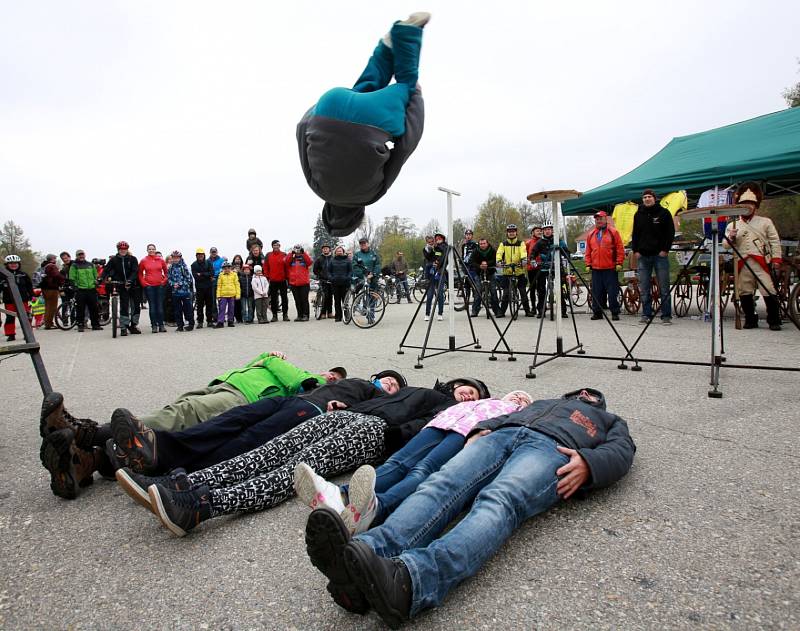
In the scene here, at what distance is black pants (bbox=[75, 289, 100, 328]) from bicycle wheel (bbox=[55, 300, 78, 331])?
3.91 feet

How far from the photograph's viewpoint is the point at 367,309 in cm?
1156

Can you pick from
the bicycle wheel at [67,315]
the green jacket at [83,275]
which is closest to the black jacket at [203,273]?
the green jacket at [83,275]

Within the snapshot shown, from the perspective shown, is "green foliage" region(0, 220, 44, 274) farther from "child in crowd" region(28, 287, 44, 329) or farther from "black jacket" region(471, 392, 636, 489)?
"black jacket" region(471, 392, 636, 489)

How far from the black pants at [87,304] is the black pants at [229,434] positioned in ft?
38.4

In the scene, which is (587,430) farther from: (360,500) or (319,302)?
(319,302)

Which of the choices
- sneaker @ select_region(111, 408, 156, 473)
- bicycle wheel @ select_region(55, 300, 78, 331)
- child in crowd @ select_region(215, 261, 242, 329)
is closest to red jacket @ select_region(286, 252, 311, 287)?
child in crowd @ select_region(215, 261, 242, 329)

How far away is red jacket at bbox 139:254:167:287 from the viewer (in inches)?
470

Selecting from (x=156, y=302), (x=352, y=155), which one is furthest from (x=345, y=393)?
(x=156, y=302)

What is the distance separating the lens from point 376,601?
156cm

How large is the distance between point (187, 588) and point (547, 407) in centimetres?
182

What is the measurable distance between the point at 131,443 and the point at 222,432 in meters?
0.49

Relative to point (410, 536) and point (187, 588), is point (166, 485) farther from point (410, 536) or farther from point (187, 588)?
point (410, 536)

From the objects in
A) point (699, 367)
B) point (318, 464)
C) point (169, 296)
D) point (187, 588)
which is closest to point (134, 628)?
point (187, 588)

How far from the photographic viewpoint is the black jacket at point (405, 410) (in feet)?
9.85
